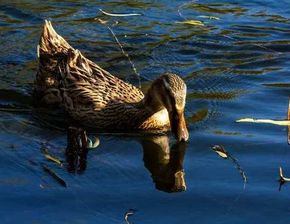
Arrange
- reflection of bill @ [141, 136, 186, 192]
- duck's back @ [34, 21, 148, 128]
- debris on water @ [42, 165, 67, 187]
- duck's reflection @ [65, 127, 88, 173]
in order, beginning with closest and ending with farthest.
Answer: debris on water @ [42, 165, 67, 187] < reflection of bill @ [141, 136, 186, 192] < duck's reflection @ [65, 127, 88, 173] < duck's back @ [34, 21, 148, 128]

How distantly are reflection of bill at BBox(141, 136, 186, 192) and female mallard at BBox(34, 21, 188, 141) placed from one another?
174 millimetres

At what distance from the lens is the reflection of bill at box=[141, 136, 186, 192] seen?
6.62 metres

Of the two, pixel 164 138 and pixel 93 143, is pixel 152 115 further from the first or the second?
pixel 93 143

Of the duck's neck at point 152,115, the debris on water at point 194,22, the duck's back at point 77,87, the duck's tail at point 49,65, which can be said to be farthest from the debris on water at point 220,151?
the debris on water at point 194,22

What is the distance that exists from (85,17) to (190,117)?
4872mm

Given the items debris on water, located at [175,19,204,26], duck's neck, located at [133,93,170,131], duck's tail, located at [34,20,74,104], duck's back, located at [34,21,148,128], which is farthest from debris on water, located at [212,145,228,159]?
debris on water, located at [175,19,204,26]

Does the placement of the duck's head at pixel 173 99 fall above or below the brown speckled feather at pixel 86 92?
above

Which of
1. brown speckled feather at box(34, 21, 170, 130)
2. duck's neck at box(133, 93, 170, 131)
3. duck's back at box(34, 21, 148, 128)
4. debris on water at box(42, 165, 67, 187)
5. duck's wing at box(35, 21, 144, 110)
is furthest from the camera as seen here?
duck's wing at box(35, 21, 144, 110)

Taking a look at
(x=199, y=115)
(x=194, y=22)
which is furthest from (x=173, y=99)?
(x=194, y=22)

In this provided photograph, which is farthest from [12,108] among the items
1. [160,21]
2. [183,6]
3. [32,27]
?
[183,6]

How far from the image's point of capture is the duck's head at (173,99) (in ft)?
24.7

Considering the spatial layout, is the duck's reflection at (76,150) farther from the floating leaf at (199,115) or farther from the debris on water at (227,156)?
the floating leaf at (199,115)

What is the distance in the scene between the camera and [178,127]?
7.52 m

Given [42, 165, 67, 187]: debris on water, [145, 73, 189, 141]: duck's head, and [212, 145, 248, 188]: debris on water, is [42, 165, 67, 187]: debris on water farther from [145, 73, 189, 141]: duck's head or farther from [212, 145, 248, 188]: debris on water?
[212, 145, 248, 188]: debris on water
